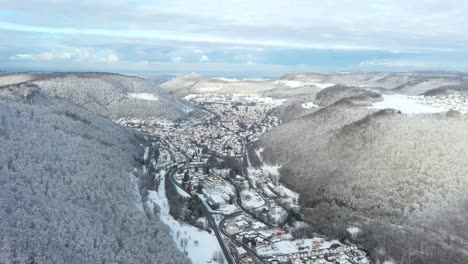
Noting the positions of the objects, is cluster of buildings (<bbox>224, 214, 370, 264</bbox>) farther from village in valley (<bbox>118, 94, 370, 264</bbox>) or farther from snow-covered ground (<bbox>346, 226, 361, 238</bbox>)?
snow-covered ground (<bbox>346, 226, 361, 238</bbox>)

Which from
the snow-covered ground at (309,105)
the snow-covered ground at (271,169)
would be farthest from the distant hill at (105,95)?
the snow-covered ground at (271,169)

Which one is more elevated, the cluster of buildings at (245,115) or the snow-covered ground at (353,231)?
the cluster of buildings at (245,115)

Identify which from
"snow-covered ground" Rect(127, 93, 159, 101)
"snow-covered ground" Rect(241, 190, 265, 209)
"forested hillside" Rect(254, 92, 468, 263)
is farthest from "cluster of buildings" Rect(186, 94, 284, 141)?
"snow-covered ground" Rect(241, 190, 265, 209)

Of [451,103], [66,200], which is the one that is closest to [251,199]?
[66,200]

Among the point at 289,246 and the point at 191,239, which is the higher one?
the point at 191,239

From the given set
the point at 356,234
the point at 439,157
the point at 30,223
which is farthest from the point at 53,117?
the point at 439,157

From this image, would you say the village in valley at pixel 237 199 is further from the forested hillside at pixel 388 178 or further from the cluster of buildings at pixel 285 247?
the forested hillside at pixel 388 178

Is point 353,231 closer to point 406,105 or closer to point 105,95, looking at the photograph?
point 406,105
